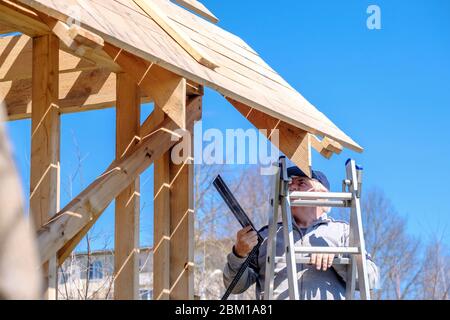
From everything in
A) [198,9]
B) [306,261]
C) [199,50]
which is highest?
[198,9]

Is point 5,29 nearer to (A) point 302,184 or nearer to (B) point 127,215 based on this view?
(B) point 127,215

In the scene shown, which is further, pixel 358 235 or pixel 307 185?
pixel 307 185

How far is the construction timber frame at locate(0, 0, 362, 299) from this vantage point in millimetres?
3822

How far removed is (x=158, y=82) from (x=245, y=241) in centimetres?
124

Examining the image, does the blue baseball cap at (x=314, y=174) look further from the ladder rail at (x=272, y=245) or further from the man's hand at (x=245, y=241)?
the man's hand at (x=245, y=241)

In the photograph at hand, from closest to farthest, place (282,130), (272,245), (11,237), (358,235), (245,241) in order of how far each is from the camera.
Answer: (11,237) < (358,235) < (272,245) < (245,241) < (282,130)

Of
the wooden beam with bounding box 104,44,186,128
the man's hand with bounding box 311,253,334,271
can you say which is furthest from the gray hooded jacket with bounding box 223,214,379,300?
the wooden beam with bounding box 104,44,186,128

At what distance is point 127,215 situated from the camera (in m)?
4.72

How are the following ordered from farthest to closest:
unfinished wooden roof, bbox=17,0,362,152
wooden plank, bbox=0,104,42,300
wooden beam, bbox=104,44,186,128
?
wooden beam, bbox=104,44,186,128 → unfinished wooden roof, bbox=17,0,362,152 → wooden plank, bbox=0,104,42,300

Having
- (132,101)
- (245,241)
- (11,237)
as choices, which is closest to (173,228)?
(245,241)

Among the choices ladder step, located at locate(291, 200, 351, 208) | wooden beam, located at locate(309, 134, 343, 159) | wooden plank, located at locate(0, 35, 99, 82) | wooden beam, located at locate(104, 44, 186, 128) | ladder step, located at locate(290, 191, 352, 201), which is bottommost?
ladder step, located at locate(291, 200, 351, 208)

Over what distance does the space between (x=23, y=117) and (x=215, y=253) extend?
35.9 feet

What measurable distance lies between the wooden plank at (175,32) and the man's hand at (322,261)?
1.27m

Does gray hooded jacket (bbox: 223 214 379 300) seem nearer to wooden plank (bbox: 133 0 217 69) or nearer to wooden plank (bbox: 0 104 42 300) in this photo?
wooden plank (bbox: 133 0 217 69)
